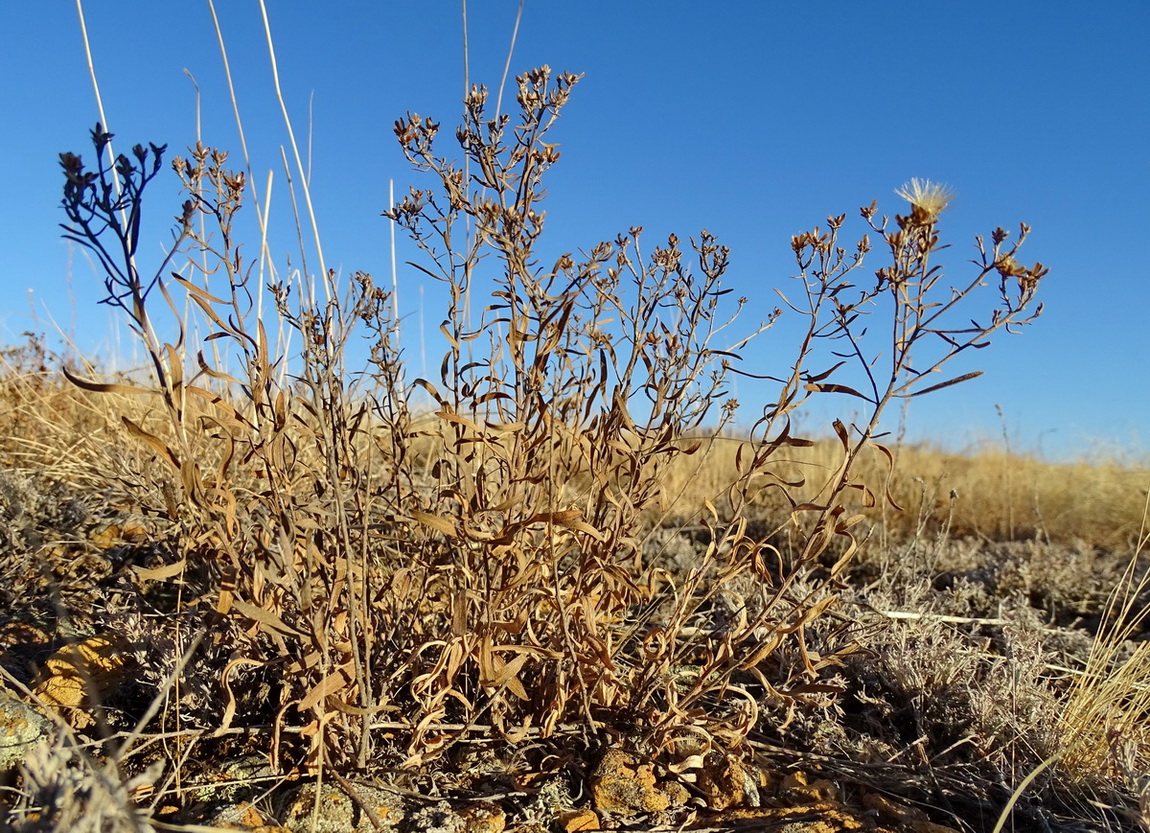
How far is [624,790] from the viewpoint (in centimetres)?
155

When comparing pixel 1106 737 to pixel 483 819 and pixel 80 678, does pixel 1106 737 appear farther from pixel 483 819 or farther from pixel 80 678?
pixel 80 678

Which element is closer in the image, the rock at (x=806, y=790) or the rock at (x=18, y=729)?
the rock at (x=18, y=729)

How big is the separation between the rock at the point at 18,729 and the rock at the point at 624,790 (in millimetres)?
1037

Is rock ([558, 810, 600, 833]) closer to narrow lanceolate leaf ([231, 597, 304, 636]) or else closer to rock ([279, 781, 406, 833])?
rock ([279, 781, 406, 833])

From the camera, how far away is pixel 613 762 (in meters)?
1.60

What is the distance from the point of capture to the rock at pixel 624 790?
154 centimetres

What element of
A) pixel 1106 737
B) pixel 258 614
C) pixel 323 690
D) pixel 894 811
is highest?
pixel 258 614

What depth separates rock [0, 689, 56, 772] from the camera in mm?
1488

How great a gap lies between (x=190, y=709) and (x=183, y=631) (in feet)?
0.67

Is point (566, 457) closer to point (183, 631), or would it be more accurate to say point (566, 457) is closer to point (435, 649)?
point (435, 649)

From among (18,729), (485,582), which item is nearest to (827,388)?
(485,582)

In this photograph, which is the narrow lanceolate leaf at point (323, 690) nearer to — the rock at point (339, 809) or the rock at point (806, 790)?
the rock at point (339, 809)

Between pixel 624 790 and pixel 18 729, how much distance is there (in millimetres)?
1179

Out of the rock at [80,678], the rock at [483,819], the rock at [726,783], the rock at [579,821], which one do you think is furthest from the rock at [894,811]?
the rock at [80,678]
